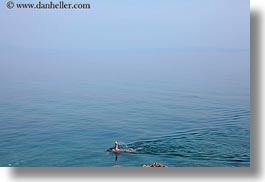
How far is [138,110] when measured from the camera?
507 cm

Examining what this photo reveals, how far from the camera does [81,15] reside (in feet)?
16.4

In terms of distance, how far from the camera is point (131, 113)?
199 inches

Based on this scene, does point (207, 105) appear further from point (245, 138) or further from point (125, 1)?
point (125, 1)

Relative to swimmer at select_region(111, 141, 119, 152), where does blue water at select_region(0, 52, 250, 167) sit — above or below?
above

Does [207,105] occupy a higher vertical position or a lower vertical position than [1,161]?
higher

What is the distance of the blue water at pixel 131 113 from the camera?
16.5ft

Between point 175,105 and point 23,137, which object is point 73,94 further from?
point 175,105

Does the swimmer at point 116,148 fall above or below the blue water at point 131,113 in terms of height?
below

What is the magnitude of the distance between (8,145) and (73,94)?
0.71 meters

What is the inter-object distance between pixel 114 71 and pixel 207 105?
2.86 ft

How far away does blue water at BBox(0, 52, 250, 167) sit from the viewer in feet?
16.5

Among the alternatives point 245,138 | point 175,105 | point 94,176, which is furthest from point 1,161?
point 245,138

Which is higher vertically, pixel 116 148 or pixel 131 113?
pixel 131 113

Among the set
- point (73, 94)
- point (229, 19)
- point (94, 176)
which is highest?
point (229, 19)
